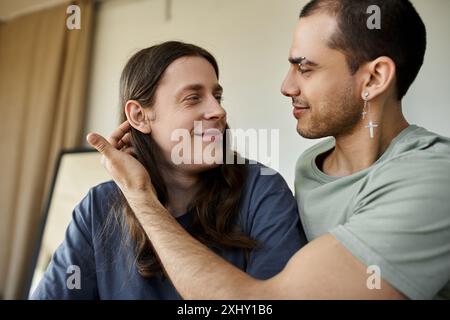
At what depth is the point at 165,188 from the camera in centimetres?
95

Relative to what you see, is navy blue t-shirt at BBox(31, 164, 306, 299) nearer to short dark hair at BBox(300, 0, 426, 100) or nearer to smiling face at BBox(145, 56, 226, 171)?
smiling face at BBox(145, 56, 226, 171)

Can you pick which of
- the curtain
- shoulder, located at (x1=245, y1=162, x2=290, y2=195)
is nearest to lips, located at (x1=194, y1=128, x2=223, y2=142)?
shoulder, located at (x1=245, y1=162, x2=290, y2=195)

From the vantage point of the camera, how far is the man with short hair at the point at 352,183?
596 millimetres

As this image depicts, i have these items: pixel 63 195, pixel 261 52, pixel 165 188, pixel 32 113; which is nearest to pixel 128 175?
pixel 165 188

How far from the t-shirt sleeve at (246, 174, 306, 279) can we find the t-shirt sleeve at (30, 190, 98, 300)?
0.36 metres

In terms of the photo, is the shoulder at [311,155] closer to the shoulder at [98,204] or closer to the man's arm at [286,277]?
the man's arm at [286,277]

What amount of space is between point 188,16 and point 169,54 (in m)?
0.56

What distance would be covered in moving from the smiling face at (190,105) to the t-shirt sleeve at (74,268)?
0.86 feet

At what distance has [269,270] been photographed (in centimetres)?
76

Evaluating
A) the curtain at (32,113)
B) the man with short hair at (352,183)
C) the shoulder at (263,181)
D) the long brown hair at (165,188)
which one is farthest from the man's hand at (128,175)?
the curtain at (32,113)

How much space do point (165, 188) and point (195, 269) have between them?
1.13 feet

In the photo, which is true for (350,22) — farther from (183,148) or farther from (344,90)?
(183,148)

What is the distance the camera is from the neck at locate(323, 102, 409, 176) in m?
0.85
